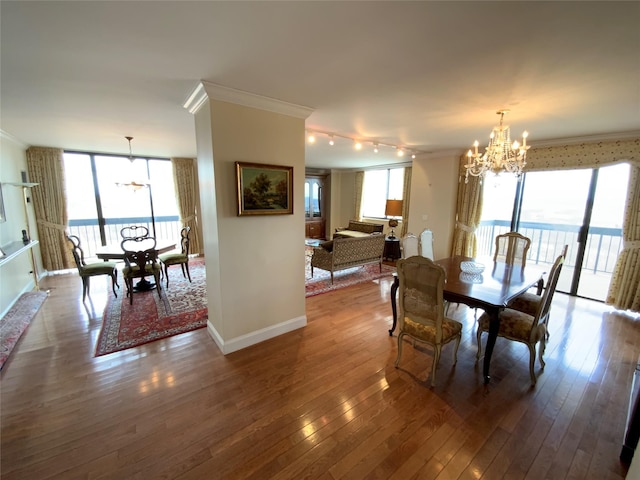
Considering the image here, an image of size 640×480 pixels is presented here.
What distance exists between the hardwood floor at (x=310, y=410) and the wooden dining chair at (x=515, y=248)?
0.98m

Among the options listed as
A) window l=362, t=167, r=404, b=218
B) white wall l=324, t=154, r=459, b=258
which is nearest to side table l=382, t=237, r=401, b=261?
white wall l=324, t=154, r=459, b=258

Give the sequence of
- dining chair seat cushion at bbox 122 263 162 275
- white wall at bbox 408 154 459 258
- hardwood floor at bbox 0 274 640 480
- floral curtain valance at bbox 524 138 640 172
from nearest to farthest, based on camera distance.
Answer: hardwood floor at bbox 0 274 640 480, floral curtain valance at bbox 524 138 640 172, dining chair seat cushion at bbox 122 263 162 275, white wall at bbox 408 154 459 258

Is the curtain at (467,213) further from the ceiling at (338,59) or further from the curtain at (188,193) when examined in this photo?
the curtain at (188,193)

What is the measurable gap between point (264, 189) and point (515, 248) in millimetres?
3381

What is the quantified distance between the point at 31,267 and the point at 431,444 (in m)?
6.46

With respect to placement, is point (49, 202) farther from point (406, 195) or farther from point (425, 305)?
point (406, 195)

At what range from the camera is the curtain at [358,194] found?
8.22 m

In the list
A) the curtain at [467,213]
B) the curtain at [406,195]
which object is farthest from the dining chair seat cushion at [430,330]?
the curtain at [406,195]

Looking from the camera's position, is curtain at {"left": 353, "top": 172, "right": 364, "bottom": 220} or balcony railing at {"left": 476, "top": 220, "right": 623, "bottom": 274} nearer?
balcony railing at {"left": 476, "top": 220, "right": 623, "bottom": 274}

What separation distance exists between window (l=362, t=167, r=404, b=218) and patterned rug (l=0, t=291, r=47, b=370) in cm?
728

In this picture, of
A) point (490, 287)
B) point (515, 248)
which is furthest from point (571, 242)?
point (490, 287)

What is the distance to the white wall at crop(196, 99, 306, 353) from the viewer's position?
2387mm

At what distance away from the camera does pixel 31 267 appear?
4469mm

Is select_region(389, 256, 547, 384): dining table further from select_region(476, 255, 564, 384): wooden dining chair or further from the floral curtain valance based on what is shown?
the floral curtain valance
